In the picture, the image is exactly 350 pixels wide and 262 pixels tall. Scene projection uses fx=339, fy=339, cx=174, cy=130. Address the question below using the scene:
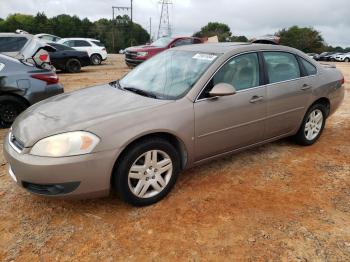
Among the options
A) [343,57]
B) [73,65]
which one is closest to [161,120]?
[73,65]

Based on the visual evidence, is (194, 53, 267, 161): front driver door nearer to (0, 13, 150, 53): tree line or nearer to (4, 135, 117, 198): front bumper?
(4, 135, 117, 198): front bumper

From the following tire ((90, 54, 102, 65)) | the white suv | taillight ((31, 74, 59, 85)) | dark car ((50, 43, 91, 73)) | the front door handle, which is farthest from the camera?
tire ((90, 54, 102, 65))

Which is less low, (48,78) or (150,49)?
(150,49)

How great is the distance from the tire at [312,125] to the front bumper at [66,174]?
2941mm

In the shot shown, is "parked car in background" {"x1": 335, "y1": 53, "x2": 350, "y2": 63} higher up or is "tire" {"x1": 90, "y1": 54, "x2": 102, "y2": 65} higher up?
"tire" {"x1": 90, "y1": 54, "x2": 102, "y2": 65}

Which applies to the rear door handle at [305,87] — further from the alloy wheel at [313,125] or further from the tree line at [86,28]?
the tree line at [86,28]

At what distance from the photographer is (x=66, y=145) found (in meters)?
2.79

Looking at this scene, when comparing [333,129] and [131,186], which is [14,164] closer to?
[131,186]

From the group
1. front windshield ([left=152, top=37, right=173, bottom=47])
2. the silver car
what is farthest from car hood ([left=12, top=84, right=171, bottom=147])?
front windshield ([left=152, top=37, right=173, bottom=47])

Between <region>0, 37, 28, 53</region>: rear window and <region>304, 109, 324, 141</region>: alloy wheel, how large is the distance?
25.1 ft

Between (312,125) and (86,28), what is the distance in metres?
78.2

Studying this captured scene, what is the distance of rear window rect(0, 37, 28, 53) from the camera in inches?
354

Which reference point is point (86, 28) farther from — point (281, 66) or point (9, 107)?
point (281, 66)

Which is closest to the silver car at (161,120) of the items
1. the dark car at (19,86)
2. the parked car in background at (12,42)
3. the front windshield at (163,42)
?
the dark car at (19,86)
